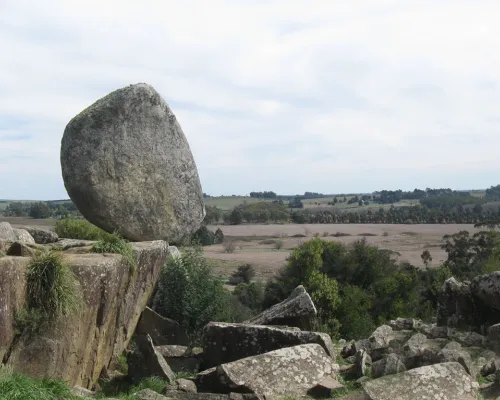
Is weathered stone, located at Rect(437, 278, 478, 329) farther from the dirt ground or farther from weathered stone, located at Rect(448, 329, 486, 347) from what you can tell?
the dirt ground

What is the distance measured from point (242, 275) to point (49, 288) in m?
42.4

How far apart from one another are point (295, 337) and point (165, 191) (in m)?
6.15

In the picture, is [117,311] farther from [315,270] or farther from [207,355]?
[315,270]

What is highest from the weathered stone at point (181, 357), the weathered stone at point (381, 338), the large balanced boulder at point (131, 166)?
the large balanced boulder at point (131, 166)

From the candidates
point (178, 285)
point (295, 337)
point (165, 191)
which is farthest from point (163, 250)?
point (295, 337)

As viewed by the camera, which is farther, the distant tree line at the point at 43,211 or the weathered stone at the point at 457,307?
the distant tree line at the point at 43,211

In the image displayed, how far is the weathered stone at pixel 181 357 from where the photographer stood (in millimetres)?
12227

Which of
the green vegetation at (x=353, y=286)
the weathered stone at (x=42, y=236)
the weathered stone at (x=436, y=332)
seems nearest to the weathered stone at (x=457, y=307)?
the weathered stone at (x=436, y=332)

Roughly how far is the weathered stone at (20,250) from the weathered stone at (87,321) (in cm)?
53

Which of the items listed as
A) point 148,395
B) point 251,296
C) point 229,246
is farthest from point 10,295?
point 229,246

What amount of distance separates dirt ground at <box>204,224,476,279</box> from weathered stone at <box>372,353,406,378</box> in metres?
41.3

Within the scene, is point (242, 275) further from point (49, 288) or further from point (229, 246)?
point (49, 288)

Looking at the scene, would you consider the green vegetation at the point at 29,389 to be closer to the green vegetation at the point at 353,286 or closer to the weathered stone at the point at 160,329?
the weathered stone at the point at 160,329

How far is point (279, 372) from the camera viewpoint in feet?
33.4
